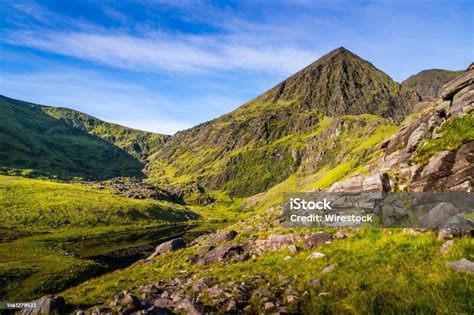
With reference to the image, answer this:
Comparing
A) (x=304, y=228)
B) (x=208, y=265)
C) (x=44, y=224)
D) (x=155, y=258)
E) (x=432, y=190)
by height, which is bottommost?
(x=44, y=224)

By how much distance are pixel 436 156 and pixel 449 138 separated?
5.98 feet

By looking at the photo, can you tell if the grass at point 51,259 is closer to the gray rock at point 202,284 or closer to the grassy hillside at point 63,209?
the grassy hillside at point 63,209

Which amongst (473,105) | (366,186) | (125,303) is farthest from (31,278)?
(473,105)

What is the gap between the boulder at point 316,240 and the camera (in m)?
24.7

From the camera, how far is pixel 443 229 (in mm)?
16875

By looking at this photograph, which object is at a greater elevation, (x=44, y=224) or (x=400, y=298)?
(x=400, y=298)

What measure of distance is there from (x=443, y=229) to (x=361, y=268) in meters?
5.08

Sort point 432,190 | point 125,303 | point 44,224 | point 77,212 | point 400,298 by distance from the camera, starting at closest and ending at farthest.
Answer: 1. point 400,298
2. point 125,303
3. point 432,190
4. point 44,224
5. point 77,212

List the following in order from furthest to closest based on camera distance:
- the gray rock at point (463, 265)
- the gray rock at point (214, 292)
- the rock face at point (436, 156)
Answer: the rock face at point (436, 156)
the gray rock at point (214, 292)
the gray rock at point (463, 265)

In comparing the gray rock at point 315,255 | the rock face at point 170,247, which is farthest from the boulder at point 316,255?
the rock face at point 170,247

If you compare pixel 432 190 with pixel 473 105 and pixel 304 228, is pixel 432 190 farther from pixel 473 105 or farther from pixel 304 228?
pixel 304 228

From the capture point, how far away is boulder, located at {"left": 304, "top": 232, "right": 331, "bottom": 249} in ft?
81.1

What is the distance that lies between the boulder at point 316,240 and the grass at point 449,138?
10.9 metres

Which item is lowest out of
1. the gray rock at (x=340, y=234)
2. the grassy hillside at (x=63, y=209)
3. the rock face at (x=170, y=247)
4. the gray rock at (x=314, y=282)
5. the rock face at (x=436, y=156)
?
the grassy hillside at (x=63, y=209)
